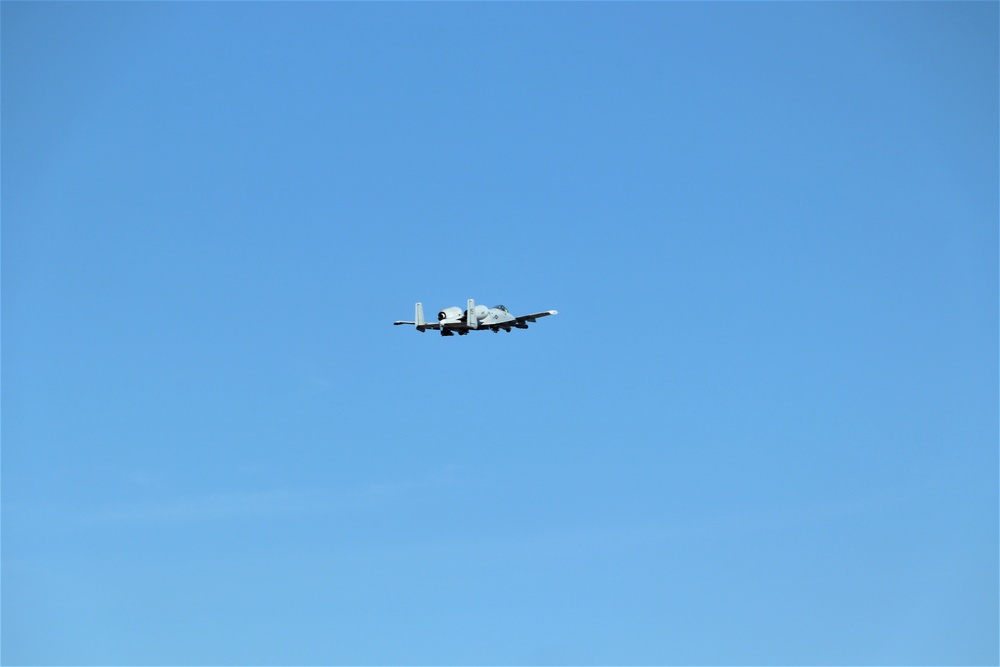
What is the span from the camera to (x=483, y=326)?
656 ft
